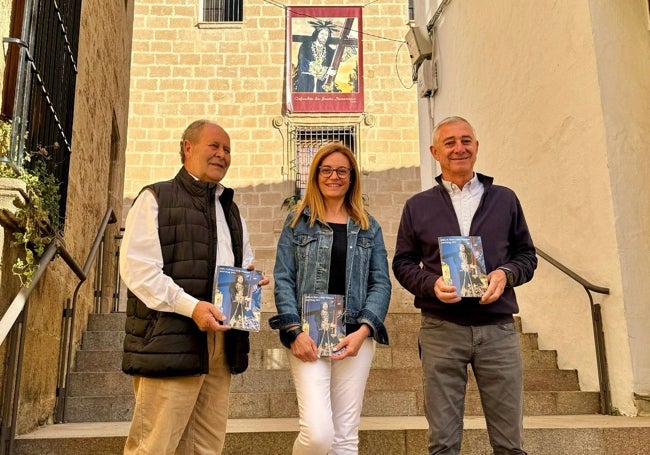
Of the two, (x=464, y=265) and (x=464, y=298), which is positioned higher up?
(x=464, y=265)

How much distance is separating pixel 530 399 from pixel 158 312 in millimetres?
3070

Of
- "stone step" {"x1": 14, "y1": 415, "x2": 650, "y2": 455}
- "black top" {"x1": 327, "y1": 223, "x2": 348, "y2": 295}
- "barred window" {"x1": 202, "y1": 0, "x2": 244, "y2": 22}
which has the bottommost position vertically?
"stone step" {"x1": 14, "y1": 415, "x2": 650, "y2": 455}

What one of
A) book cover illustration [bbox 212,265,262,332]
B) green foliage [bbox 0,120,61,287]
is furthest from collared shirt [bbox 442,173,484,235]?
green foliage [bbox 0,120,61,287]

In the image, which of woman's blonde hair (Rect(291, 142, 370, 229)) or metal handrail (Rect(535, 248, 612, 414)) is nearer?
woman's blonde hair (Rect(291, 142, 370, 229))

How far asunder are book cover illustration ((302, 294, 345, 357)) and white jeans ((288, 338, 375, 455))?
68 mm

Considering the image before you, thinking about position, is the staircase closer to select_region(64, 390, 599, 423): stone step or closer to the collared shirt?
select_region(64, 390, 599, 423): stone step

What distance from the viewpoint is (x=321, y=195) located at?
9.41ft

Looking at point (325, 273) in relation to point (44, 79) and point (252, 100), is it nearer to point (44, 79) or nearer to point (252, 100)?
point (44, 79)

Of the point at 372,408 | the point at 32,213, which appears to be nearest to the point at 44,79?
the point at 32,213

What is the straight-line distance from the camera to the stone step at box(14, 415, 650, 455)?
3.57 metres

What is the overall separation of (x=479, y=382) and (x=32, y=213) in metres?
2.26

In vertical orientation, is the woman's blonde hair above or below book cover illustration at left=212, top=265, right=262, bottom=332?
above

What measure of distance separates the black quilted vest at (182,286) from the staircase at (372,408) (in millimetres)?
1402

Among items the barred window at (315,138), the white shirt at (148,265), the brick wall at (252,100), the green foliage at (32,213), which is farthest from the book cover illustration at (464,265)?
the barred window at (315,138)
